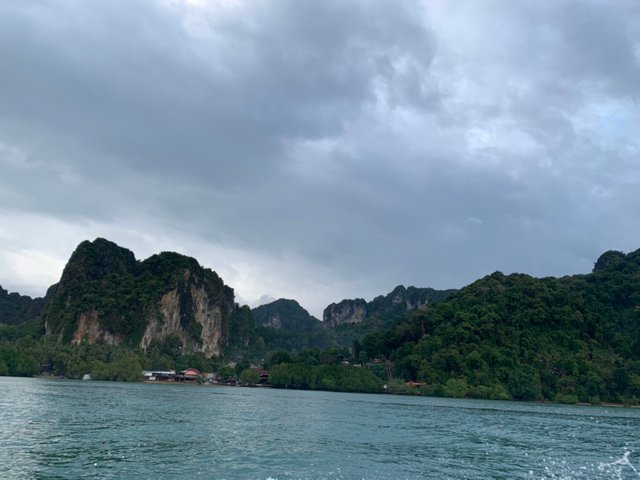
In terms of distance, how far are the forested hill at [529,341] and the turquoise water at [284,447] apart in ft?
249

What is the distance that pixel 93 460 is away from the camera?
1277 inches

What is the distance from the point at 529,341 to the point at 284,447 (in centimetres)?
13012

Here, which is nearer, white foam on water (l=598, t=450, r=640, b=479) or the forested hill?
white foam on water (l=598, t=450, r=640, b=479)

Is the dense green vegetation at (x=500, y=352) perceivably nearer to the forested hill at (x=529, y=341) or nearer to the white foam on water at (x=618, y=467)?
the forested hill at (x=529, y=341)

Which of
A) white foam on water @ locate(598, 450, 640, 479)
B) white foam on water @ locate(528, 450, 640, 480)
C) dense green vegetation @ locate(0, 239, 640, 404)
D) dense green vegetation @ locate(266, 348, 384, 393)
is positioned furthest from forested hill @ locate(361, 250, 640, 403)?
white foam on water @ locate(528, 450, 640, 480)

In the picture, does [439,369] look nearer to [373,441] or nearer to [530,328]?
[530,328]

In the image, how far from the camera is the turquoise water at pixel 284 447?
31.6 meters

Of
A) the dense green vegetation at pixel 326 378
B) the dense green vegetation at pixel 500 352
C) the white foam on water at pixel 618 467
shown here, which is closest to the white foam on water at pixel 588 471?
the white foam on water at pixel 618 467

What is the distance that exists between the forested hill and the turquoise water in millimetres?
75937

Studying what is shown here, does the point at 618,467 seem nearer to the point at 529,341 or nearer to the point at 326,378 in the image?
the point at 529,341

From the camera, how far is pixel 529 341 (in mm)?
154625

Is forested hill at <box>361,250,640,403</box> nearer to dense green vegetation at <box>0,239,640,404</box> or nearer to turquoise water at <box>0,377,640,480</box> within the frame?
dense green vegetation at <box>0,239,640,404</box>

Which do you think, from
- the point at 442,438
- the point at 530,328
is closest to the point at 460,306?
the point at 530,328

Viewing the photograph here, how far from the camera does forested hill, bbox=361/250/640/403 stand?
138 meters
